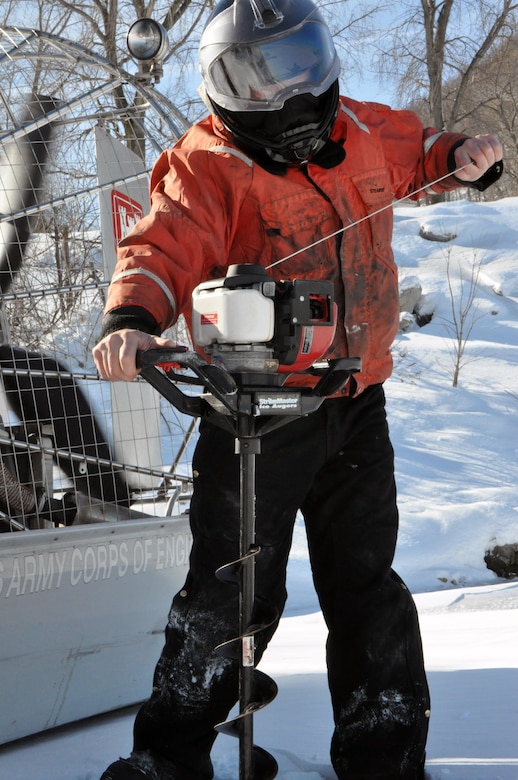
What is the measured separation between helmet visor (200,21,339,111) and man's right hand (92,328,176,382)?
0.64 m

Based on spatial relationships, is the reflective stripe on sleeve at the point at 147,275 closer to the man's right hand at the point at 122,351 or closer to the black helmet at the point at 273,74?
the man's right hand at the point at 122,351

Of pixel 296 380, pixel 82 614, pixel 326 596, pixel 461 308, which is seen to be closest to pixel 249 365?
pixel 296 380

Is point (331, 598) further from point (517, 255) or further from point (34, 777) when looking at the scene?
point (517, 255)

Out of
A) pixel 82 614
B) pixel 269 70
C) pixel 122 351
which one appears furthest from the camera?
pixel 82 614

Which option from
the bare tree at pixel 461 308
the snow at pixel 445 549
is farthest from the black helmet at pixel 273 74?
the bare tree at pixel 461 308

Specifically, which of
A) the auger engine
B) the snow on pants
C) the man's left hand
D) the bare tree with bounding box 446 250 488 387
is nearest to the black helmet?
the man's left hand

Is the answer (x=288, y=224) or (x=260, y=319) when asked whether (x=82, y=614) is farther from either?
(x=260, y=319)

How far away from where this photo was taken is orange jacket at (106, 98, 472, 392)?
1856mm

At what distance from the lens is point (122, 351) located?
1518 mm

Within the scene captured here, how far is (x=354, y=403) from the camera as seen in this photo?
2.10m

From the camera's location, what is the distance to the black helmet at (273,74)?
6.15 feet

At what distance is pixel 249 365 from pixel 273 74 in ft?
2.24

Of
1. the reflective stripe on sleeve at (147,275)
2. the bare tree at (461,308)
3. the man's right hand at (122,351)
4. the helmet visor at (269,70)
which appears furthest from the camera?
the bare tree at (461,308)

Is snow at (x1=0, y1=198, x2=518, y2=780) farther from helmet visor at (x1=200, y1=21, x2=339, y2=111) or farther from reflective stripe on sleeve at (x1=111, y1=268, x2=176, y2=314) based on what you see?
helmet visor at (x1=200, y1=21, x2=339, y2=111)
